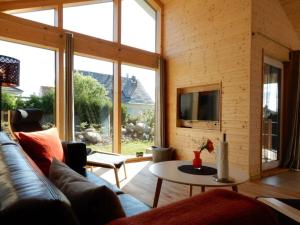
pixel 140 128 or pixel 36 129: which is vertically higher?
pixel 36 129

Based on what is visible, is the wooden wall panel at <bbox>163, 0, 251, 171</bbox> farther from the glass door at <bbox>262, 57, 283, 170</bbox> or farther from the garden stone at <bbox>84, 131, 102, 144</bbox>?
Answer: the garden stone at <bbox>84, 131, 102, 144</bbox>

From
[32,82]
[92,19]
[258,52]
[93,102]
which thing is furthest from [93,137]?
[258,52]

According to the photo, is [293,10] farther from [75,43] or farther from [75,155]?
[75,155]

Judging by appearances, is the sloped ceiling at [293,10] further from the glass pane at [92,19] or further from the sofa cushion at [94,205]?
the sofa cushion at [94,205]

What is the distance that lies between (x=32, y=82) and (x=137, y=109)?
2251mm

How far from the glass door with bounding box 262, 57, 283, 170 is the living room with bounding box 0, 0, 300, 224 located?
Answer: 0.02m

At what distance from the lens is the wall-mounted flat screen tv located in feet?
14.3

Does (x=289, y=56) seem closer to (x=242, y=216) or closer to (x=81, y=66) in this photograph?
(x=81, y=66)

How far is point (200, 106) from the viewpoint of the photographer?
471 centimetres

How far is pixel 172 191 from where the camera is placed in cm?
314

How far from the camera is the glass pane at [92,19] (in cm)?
432

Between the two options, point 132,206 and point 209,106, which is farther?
point 209,106

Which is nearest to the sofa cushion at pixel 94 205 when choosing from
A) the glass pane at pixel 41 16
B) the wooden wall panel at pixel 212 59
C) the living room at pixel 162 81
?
the living room at pixel 162 81

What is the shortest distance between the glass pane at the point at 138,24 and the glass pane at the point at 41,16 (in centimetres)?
149
